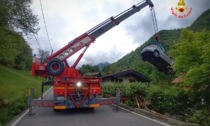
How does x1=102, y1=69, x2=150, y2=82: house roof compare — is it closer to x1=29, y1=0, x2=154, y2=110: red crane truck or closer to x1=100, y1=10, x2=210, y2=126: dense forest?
x1=29, y1=0, x2=154, y2=110: red crane truck

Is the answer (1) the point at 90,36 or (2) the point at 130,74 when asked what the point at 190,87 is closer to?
(1) the point at 90,36

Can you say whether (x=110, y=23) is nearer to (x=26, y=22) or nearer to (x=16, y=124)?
(x=16, y=124)

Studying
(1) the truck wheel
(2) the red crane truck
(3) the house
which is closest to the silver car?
(3) the house

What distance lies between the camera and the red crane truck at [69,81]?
11.5 metres

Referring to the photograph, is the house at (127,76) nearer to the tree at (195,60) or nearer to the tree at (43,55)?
the tree at (43,55)

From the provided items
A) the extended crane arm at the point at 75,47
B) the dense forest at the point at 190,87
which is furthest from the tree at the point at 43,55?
the dense forest at the point at 190,87

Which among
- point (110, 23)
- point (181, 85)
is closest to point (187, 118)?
point (181, 85)

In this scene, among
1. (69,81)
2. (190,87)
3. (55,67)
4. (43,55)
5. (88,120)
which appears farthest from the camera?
(43,55)

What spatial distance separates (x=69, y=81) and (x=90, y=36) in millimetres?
3842

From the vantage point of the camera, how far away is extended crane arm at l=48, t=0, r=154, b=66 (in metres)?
13.3

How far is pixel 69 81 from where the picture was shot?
11781mm

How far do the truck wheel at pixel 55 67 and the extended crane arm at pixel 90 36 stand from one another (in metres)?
0.69

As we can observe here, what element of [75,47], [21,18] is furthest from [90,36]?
[21,18]

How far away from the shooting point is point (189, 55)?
9.58m
